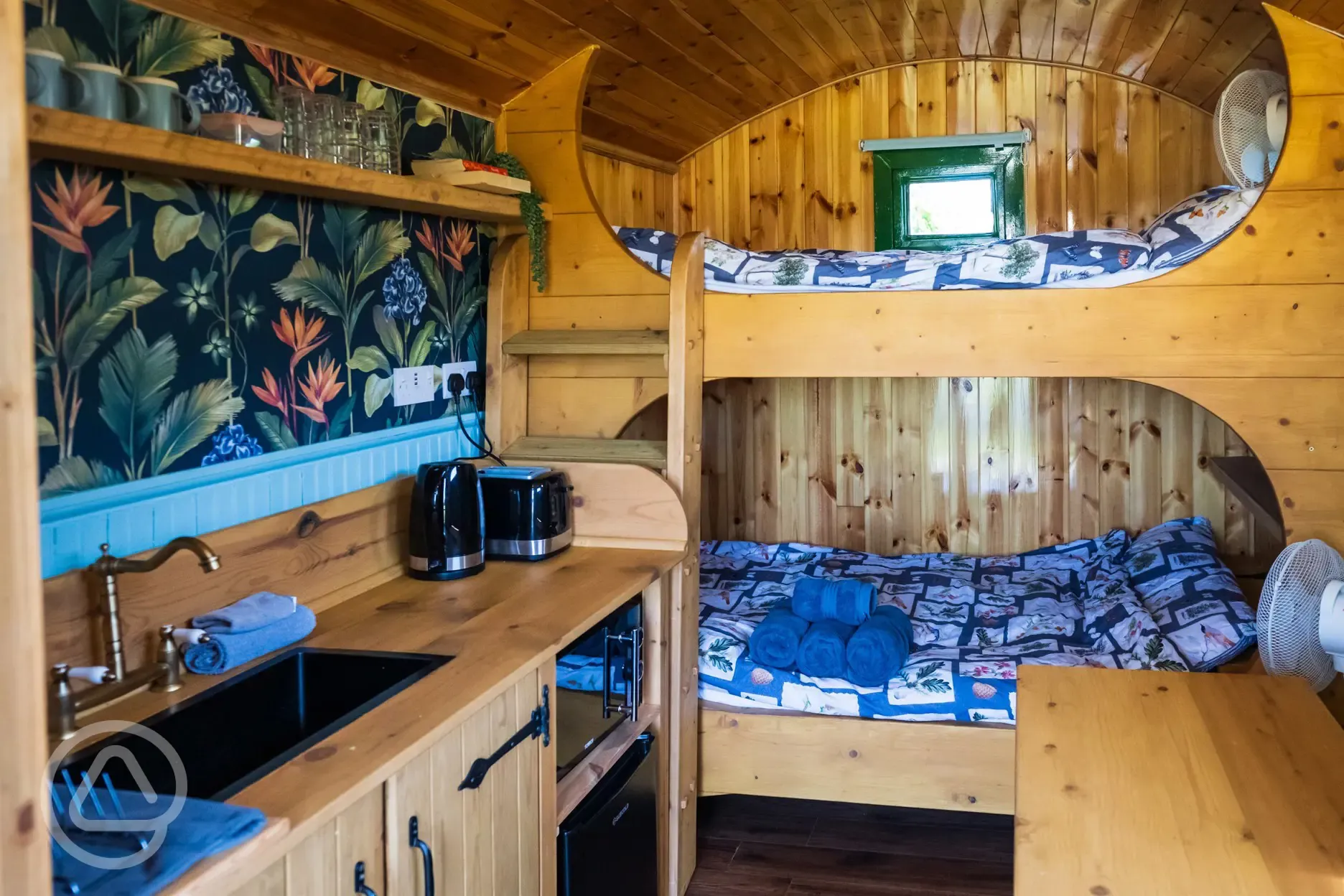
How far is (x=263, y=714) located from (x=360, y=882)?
51 centimetres

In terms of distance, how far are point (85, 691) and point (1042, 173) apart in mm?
3717

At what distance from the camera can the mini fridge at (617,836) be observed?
195 cm

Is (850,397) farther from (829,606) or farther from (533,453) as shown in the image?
(533,453)

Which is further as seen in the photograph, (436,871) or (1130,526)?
(1130,526)

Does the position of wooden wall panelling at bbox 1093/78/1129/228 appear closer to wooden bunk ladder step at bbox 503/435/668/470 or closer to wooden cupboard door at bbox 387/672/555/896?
wooden bunk ladder step at bbox 503/435/668/470

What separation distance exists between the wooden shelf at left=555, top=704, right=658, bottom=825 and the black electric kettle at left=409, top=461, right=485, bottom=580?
437 millimetres

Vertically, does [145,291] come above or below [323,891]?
above

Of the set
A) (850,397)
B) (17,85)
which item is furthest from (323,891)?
(850,397)

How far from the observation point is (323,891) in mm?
1245

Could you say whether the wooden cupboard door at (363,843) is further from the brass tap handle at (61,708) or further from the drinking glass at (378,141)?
the drinking glass at (378,141)

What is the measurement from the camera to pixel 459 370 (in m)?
2.71

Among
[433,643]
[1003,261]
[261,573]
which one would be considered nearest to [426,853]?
[433,643]

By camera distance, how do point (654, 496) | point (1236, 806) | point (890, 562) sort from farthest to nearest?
1. point (890, 562)
2. point (654, 496)
3. point (1236, 806)

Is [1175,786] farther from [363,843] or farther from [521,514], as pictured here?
[521,514]
